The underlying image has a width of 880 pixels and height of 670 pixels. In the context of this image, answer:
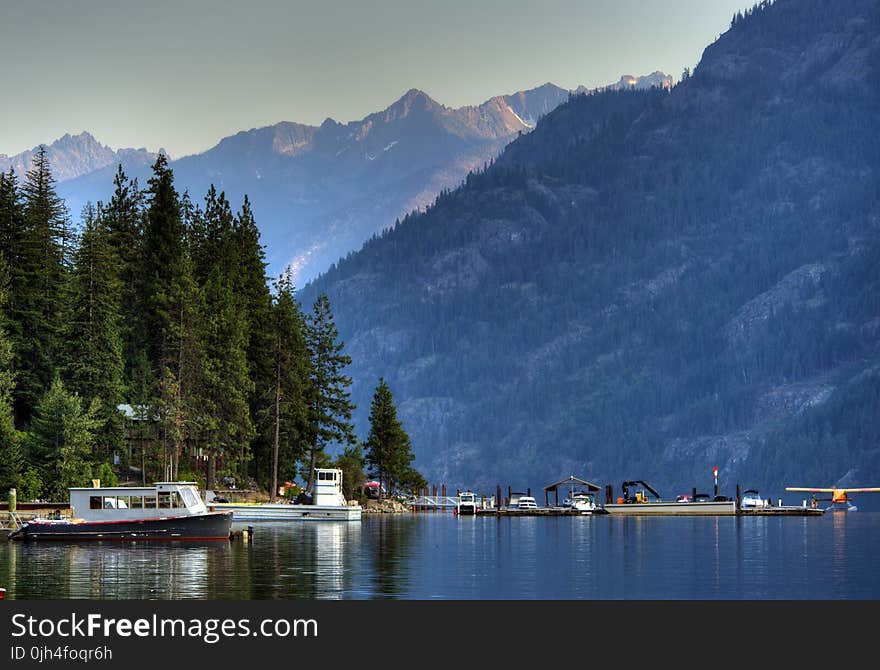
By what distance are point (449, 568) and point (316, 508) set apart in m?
62.4

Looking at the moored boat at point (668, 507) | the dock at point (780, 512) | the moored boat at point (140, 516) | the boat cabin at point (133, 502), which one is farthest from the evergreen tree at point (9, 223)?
the dock at point (780, 512)

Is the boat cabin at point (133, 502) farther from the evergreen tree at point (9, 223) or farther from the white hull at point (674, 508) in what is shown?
the white hull at point (674, 508)

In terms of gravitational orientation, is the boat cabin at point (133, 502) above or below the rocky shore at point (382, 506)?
above

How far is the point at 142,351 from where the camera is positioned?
125m

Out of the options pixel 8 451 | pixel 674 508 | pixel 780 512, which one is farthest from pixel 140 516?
pixel 780 512

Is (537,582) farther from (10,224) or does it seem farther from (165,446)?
(10,224)

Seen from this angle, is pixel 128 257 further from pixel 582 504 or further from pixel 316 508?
pixel 582 504

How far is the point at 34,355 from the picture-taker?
116 meters

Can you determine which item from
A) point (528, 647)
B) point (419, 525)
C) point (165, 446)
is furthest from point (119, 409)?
point (528, 647)

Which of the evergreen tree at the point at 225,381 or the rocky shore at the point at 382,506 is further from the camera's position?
the rocky shore at the point at 382,506

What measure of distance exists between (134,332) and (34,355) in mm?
13792

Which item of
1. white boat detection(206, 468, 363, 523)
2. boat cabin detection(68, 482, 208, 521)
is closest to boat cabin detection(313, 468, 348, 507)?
white boat detection(206, 468, 363, 523)

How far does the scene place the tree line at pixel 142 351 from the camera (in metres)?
106

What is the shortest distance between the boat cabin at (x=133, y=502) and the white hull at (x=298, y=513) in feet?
120
